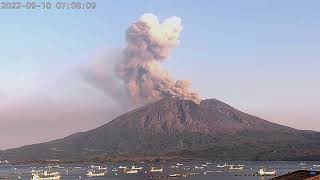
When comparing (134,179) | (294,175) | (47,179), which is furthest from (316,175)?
(47,179)

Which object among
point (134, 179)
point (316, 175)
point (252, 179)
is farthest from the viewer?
point (134, 179)

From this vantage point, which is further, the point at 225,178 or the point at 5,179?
the point at 5,179

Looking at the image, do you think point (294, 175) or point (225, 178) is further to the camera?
point (225, 178)

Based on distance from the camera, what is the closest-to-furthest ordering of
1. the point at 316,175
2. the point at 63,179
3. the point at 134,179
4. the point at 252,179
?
1. the point at 316,175
2. the point at 252,179
3. the point at 134,179
4. the point at 63,179

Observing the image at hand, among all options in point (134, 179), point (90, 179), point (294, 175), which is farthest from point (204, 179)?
point (294, 175)

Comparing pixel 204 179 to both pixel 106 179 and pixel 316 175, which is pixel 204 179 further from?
pixel 316 175

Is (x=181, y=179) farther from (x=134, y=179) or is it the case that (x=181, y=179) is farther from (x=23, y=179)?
(x=23, y=179)

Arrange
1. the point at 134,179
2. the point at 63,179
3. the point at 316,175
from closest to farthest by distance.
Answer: the point at 316,175, the point at 134,179, the point at 63,179

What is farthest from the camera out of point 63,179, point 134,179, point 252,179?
point 63,179
